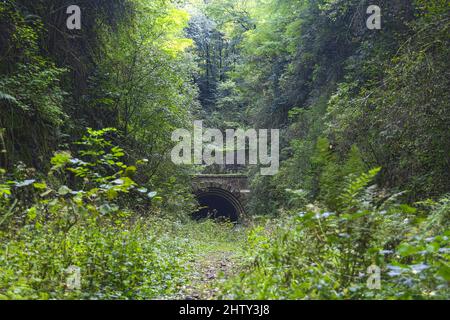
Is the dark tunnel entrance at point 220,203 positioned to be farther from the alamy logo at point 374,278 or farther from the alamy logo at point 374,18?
the alamy logo at point 374,278

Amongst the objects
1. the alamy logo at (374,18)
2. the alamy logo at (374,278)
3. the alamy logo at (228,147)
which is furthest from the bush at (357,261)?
the alamy logo at (228,147)

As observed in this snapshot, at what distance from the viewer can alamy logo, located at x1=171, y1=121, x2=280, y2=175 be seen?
62.1ft

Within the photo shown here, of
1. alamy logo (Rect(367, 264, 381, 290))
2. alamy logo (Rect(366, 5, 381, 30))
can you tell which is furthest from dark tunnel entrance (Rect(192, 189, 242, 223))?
alamy logo (Rect(367, 264, 381, 290))

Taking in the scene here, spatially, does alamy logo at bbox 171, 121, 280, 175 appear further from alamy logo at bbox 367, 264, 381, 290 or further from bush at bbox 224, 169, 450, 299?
alamy logo at bbox 367, 264, 381, 290

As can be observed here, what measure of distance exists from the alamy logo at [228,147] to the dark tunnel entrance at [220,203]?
7.21ft

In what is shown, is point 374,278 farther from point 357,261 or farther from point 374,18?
point 374,18

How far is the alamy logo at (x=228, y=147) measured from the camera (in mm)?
18938

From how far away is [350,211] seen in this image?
175 inches

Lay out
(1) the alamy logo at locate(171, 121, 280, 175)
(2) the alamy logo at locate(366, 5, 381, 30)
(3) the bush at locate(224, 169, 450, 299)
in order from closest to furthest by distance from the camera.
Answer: (3) the bush at locate(224, 169, 450, 299)
(2) the alamy logo at locate(366, 5, 381, 30)
(1) the alamy logo at locate(171, 121, 280, 175)

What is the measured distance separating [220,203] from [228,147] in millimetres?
3915

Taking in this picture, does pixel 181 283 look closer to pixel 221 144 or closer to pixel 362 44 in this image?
pixel 362 44

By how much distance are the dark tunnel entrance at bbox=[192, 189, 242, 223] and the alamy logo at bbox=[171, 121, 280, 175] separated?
86.6 inches

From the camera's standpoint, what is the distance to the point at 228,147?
97.9ft

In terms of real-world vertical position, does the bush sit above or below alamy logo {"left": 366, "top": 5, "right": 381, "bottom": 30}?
below
